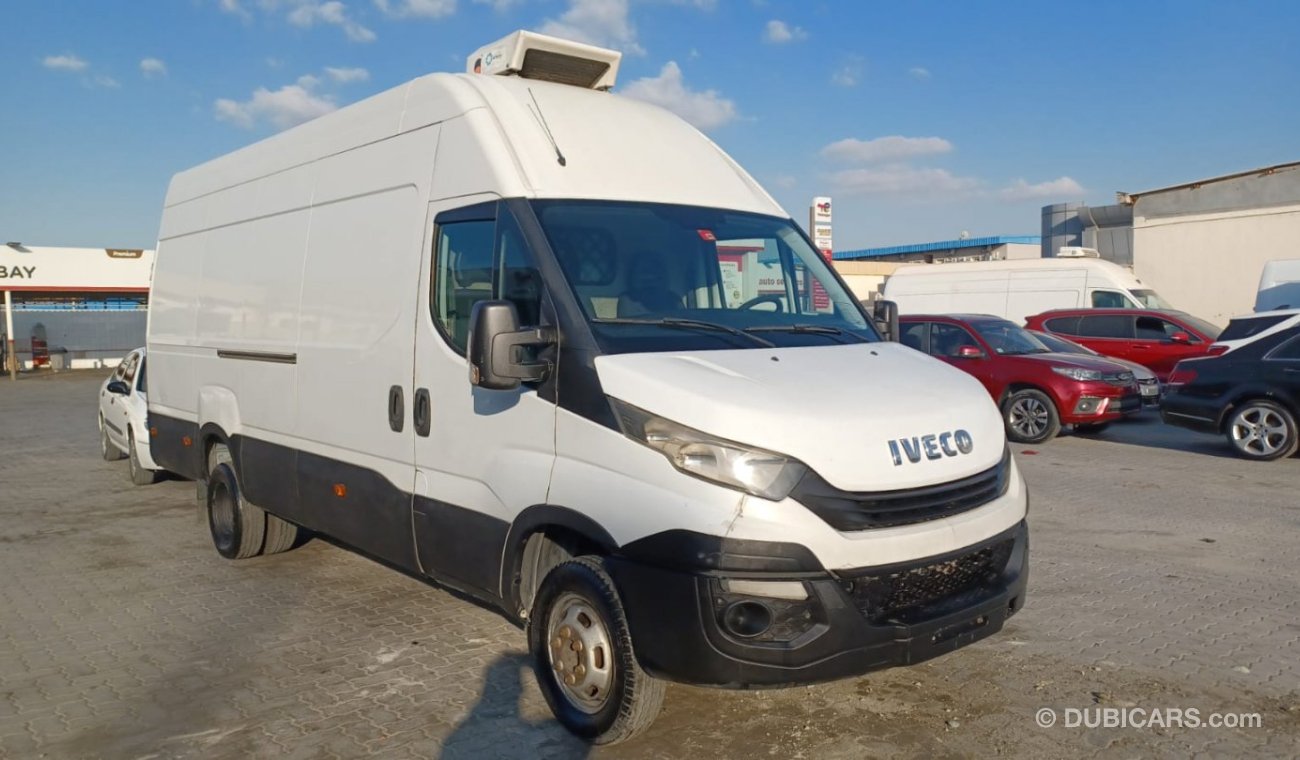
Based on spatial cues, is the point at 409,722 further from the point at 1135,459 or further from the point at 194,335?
the point at 1135,459

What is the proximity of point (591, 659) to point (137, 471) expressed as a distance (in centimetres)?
875

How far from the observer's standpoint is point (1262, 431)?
1112 cm

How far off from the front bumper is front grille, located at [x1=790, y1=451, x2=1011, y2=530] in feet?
0.57

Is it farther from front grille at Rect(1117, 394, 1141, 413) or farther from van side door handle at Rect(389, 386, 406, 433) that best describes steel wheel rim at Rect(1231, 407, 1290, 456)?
van side door handle at Rect(389, 386, 406, 433)

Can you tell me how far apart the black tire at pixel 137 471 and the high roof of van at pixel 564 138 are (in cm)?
638

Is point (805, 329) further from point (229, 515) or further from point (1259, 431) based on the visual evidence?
point (1259, 431)

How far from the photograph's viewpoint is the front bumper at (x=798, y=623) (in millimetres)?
3572

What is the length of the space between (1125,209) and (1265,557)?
2551 centimetres

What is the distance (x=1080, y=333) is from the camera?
17.1m

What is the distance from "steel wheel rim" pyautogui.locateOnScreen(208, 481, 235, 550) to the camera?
737cm

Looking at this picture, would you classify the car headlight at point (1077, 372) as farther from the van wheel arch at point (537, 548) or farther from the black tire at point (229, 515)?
the van wheel arch at point (537, 548)

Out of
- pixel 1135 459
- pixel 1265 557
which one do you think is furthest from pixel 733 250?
pixel 1135 459

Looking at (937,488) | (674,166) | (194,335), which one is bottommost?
(937,488)

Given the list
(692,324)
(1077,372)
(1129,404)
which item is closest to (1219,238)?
(1129,404)
